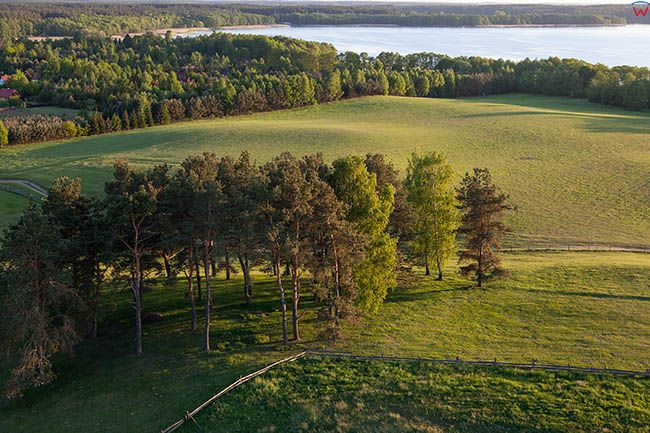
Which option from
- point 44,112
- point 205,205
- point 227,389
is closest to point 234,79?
point 44,112

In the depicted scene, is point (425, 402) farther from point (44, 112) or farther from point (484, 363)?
point (44, 112)

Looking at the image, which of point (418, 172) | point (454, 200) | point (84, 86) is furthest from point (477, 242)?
point (84, 86)

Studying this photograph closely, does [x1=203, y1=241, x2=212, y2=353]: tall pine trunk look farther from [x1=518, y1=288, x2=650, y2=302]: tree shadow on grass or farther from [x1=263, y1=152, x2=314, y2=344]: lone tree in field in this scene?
[x1=518, y1=288, x2=650, y2=302]: tree shadow on grass

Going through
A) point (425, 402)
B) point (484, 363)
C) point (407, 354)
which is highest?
point (484, 363)

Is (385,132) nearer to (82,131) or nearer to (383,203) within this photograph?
(82,131)

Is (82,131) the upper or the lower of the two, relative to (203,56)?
lower

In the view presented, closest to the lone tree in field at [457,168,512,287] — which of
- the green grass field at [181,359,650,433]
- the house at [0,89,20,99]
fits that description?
the green grass field at [181,359,650,433]

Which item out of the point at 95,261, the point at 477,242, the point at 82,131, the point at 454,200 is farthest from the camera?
the point at 82,131
